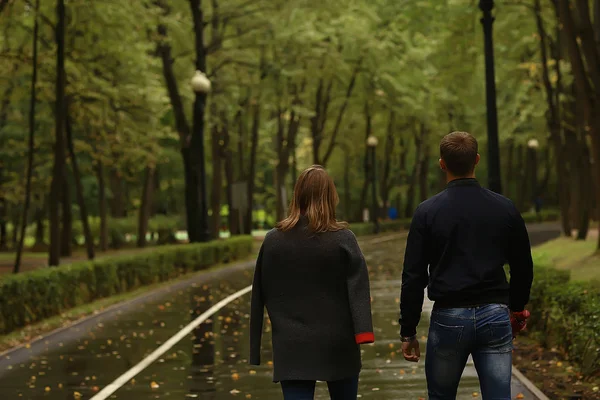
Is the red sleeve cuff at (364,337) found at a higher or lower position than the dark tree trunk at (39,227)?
lower

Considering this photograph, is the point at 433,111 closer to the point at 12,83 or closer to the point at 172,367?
the point at 12,83

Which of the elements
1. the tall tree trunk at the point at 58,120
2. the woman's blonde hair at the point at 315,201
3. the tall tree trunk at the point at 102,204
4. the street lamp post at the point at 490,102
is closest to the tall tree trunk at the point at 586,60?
the street lamp post at the point at 490,102

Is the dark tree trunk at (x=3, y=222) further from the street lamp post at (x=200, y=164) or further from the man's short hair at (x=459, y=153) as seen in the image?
the man's short hair at (x=459, y=153)

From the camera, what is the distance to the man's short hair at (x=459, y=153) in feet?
21.0

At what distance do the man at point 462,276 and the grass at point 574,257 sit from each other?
519 inches

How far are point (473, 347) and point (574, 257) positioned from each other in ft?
77.5

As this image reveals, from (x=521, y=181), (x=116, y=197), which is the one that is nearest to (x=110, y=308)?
(x=116, y=197)

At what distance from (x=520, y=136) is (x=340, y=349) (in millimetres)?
66740

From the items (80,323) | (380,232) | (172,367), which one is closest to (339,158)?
(380,232)

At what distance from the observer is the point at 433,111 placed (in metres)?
69.5

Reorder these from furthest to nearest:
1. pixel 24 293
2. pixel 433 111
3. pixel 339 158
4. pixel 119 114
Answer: pixel 339 158
pixel 433 111
pixel 119 114
pixel 24 293

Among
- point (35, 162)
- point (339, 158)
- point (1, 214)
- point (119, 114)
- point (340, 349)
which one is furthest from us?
point (339, 158)

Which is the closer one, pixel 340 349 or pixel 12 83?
pixel 340 349

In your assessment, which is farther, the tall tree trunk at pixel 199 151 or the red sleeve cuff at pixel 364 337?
the tall tree trunk at pixel 199 151
